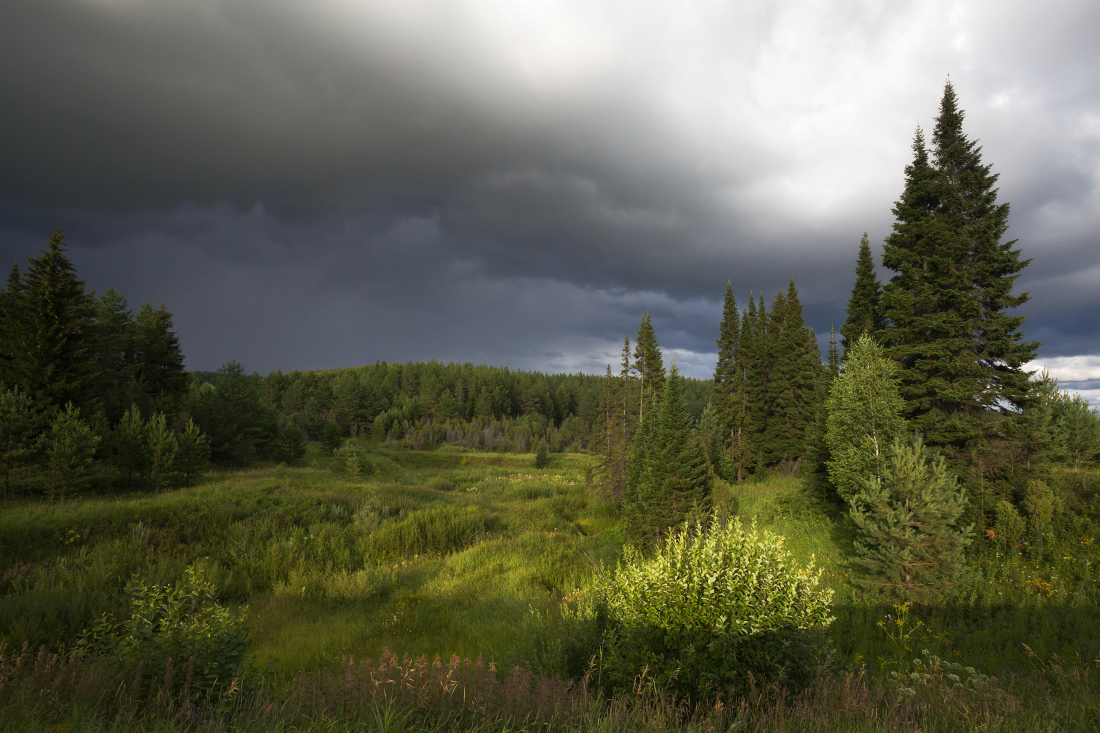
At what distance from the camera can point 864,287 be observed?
3064 centimetres

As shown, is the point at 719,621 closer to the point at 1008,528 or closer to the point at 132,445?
the point at 1008,528

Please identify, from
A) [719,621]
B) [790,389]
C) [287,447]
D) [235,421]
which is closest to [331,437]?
[287,447]

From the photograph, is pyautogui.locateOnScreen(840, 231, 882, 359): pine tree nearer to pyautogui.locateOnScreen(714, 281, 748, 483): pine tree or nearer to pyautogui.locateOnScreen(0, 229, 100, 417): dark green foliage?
pyautogui.locateOnScreen(714, 281, 748, 483): pine tree

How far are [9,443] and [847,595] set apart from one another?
35.1 meters

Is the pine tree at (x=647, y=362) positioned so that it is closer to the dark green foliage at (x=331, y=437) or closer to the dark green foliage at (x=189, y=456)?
the dark green foliage at (x=189, y=456)

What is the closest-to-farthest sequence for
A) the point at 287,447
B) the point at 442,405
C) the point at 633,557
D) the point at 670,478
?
the point at 633,557
the point at 670,478
the point at 287,447
the point at 442,405

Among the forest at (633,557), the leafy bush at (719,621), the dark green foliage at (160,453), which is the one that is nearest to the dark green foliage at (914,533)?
the forest at (633,557)

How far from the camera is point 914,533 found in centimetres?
1031

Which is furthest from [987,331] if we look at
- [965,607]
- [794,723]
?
[794,723]

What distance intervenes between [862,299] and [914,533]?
83.7 feet

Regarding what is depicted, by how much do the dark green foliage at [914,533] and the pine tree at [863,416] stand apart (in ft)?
13.6

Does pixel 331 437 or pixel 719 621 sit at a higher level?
pixel 719 621

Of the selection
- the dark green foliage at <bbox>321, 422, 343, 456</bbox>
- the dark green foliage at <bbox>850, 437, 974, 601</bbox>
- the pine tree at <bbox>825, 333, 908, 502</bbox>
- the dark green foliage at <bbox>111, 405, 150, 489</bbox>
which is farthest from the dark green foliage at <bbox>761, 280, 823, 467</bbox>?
the dark green foliage at <bbox>321, 422, 343, 456</bbox>

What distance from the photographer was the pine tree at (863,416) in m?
15.4
